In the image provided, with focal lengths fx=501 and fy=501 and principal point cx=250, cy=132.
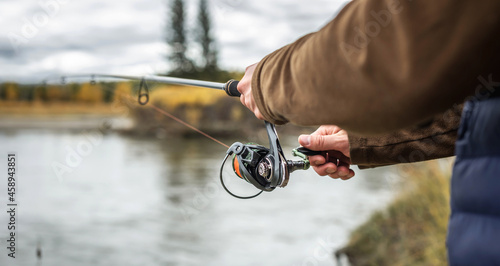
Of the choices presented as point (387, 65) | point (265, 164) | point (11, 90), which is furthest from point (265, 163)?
point (11, 90)

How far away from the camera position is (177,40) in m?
34.2

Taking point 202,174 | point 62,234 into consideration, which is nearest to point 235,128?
point 202,174

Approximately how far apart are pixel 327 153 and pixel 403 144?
219mm

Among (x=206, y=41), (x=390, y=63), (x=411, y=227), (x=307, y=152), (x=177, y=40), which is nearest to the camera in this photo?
(x=390, y=63)

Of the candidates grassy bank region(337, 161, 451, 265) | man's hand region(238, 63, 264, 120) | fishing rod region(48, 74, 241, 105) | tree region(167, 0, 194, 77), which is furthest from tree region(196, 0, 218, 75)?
man's hand region(238, 63, 264, 120)

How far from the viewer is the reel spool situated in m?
1.27

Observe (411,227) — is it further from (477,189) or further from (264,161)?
(477,189)

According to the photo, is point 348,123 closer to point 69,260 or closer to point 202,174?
point 69,260

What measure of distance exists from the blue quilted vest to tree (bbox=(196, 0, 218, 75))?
31264 mm

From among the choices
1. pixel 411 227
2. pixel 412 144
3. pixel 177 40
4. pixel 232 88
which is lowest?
pixel 412 144

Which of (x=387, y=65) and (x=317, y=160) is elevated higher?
(x=317, y=160)

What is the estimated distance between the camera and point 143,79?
1950 mm

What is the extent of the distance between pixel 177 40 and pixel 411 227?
3060 cm

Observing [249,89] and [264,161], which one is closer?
[249,89]
